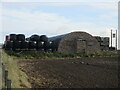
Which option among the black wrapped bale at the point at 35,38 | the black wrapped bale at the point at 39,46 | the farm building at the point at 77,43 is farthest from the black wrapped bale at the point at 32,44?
the farm building at the point at 77,43

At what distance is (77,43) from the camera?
58750 millimetres

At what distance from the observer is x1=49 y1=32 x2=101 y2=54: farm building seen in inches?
2259

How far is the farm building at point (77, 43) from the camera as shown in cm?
5738

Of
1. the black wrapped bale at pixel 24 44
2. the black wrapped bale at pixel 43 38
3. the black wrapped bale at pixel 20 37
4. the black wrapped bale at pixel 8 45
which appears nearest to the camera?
the black wrapped bale at pixel 8 45

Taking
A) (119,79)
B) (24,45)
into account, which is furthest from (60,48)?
(119,79)

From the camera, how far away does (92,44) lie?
60562 millimetres

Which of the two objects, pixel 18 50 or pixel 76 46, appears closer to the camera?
pixel 18 50

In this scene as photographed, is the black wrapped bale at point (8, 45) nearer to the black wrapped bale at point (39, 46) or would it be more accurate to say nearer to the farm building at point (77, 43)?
the black wrapped bale at point (39, 46)

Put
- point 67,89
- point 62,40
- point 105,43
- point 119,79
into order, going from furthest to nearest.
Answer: point 105,43 < point 62,40 < point 119,79 < point 67,89

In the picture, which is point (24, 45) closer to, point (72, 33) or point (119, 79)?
point (72, 33)

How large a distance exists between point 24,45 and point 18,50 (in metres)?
1.44

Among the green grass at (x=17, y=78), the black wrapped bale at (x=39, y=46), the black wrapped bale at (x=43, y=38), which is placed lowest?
the green grass at (x=17, y=78)

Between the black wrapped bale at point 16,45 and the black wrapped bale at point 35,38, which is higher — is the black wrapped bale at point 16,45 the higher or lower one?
the lower one

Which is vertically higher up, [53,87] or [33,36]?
[33,36]
